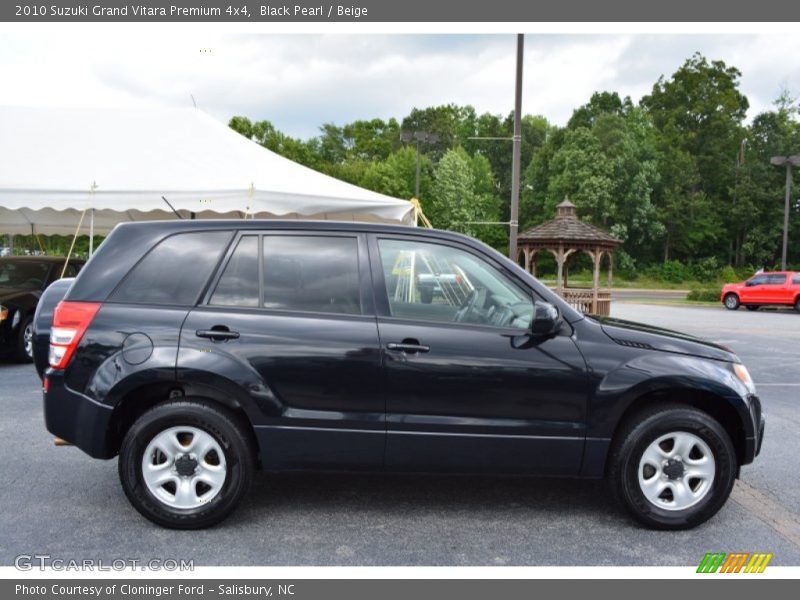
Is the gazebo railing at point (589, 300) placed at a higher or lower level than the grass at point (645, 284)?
higher

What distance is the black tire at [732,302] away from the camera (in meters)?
26.2

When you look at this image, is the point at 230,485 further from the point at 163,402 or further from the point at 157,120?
the point at 157,120

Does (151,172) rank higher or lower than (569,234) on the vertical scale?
higher

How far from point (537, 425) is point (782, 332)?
50.0 ft

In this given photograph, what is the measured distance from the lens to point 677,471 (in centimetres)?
374

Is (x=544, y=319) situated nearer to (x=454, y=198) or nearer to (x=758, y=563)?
(x=758, y=563)

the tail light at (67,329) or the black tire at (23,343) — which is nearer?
the tail light at (67,329)

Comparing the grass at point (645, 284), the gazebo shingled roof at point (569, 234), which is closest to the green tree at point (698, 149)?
the grass at point (645, 284)

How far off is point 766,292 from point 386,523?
84.4 ft

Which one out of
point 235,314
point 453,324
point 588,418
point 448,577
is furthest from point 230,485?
point 588,418

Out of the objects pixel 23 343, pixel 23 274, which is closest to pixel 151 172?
pixel 23 274

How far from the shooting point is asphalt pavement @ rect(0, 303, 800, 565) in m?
3.41

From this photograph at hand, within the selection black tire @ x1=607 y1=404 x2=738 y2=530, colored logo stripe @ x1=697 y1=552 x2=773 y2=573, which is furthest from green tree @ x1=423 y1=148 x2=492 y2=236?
colored logo stripe @ x1=697 y1=552 x2=773 y2=573

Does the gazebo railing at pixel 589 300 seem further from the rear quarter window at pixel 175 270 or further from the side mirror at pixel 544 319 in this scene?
the rear quarter window at pixel 175 270
